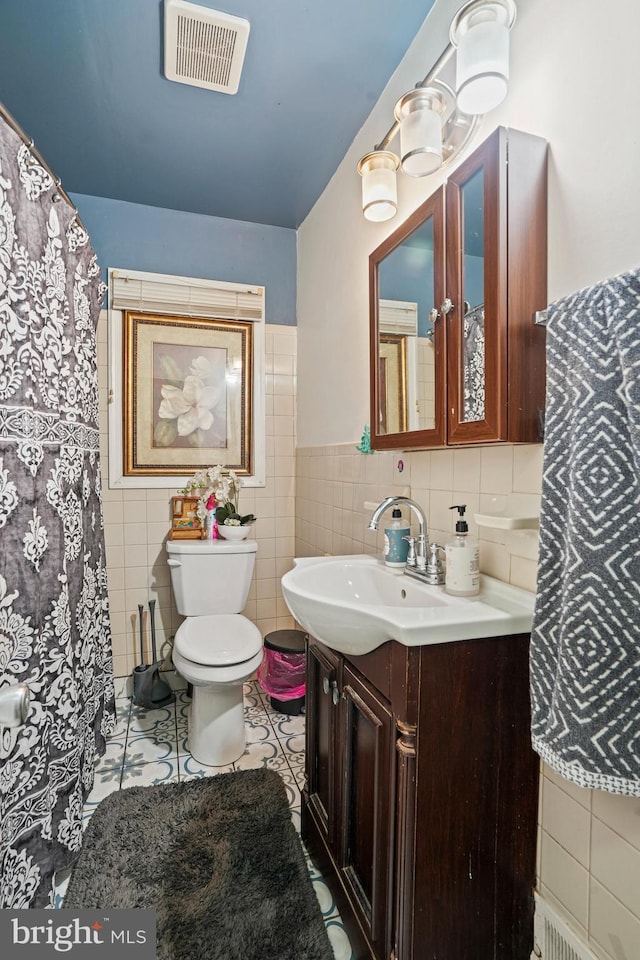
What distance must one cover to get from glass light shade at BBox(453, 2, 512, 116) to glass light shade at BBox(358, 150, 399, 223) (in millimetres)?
394

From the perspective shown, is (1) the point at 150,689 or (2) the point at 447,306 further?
(1) the point at 150,689

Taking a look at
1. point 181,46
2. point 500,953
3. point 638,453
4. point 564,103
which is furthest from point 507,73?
point 500,953

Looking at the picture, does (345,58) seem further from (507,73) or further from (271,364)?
(271,364)

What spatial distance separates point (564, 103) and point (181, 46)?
1.17 m

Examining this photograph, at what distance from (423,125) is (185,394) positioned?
159 centimetres

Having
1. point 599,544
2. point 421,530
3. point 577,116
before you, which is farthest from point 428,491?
point 577,116

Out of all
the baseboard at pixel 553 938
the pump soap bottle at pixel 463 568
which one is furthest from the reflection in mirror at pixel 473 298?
the baseboard at pixel 553 938

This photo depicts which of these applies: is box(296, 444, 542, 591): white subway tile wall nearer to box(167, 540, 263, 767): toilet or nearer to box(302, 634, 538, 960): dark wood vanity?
box(302, 634, 538, 960): dark wood vanity

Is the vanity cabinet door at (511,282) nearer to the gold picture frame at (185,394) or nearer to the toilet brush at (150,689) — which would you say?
the gold picture frame at (185,394)

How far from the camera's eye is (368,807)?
3.41 ft

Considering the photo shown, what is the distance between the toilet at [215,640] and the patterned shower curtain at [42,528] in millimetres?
393

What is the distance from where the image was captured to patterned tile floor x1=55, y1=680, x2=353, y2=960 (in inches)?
65.8

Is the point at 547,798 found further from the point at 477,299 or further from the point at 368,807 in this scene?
the point at 477,299

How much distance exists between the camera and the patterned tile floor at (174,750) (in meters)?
1.67
